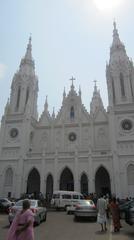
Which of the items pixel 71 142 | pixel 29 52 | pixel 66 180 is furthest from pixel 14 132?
pixel 29 52

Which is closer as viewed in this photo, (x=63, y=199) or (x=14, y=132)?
(x=63, y=199)

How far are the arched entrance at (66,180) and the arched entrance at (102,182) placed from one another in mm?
4375

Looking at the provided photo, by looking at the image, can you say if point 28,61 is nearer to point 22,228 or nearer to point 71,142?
point 71,142

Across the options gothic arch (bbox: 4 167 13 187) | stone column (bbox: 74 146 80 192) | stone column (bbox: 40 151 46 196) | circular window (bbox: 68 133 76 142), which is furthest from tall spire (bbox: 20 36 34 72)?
stone column (bbox: 74 146 80 192)

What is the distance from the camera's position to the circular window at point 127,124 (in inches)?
1460

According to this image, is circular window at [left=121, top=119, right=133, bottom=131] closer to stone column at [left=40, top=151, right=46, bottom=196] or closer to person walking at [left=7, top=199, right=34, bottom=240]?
stone column at [left=40, top=151, right=46, bottom=196]

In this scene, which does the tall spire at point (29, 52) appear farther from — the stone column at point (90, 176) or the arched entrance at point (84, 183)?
the arched entrance at point (84, 183)

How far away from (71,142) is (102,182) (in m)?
8.87

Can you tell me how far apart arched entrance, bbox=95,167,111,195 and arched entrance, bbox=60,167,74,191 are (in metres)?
4.37

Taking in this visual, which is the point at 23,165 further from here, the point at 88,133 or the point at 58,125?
the point at 88,133

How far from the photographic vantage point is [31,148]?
4134 centimetres

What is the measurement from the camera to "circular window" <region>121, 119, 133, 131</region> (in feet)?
122

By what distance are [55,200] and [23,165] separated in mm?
13965

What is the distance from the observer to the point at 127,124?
37.5 meters
